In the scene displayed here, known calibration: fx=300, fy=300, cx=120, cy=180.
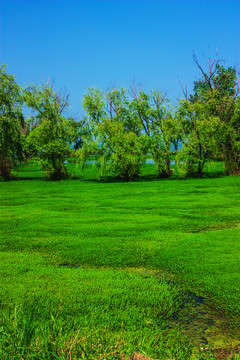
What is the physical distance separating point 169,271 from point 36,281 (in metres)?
2.08

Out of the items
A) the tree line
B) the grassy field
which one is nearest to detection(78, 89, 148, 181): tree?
the tree line

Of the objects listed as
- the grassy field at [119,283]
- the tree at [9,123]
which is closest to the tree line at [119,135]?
the tree at [9,123]

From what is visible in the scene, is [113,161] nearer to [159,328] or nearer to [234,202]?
[234,202]

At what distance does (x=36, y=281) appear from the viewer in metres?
4.34

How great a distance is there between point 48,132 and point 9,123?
2.54 meters

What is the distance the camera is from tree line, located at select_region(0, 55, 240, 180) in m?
→ 19.7

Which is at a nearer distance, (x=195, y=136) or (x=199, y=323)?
(x=199, y=323)

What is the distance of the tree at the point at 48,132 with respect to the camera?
Answer: 20047mm

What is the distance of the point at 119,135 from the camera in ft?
64.0

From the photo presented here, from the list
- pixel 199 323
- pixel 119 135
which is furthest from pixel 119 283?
pixel 119 135

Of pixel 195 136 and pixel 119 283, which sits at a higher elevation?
pixel 195 136

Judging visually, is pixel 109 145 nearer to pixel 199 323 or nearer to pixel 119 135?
pixel 119 135

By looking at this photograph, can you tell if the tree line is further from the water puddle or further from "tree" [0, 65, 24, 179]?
the water puddle

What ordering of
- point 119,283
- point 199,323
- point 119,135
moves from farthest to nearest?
Answer: 1. point 119,135
2. point 119,283
3. point 199,323
